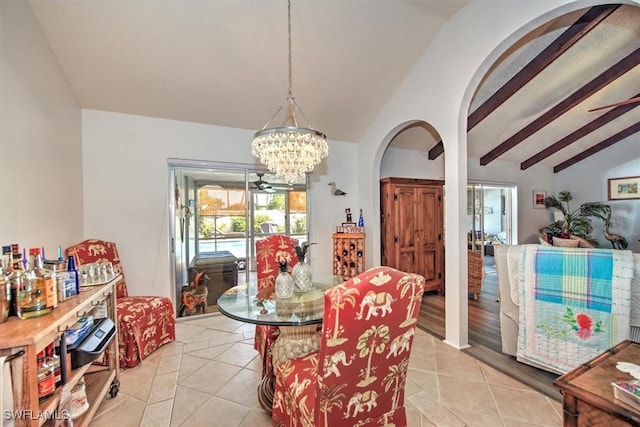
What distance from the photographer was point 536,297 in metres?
2.21

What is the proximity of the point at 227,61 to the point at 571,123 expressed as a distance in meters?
5.94

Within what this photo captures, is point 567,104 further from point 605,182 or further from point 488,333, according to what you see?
point 488,333

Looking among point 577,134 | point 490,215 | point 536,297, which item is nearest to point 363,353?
point 536,297

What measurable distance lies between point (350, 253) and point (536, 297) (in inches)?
89.5

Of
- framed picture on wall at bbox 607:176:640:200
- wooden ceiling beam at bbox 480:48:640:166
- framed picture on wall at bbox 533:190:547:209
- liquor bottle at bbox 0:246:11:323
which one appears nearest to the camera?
liquor bottle at bbox 0:246:11:323

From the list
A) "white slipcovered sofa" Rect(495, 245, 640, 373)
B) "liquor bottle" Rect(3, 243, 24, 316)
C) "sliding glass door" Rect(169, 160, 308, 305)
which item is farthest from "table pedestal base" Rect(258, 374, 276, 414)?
"white slipcovered sofa" Rect(495, 245, 640, 373)

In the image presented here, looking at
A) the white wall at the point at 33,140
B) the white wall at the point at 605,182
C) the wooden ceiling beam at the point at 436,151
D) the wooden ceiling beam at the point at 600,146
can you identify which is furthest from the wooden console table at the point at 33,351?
the white wall at the point at 605,182

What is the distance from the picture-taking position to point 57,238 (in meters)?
2.52

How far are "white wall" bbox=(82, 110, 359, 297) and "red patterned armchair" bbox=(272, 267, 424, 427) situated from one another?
113 inches

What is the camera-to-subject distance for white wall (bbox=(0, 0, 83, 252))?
6.09 ft

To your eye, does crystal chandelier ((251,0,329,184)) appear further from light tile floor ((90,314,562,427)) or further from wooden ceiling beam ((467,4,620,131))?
wooden ceiling beam ((467,4,620,131))

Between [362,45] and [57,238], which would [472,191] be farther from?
[57,238]

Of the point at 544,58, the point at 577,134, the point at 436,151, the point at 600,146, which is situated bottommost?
the point at 436,151

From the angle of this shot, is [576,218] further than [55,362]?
Yes
